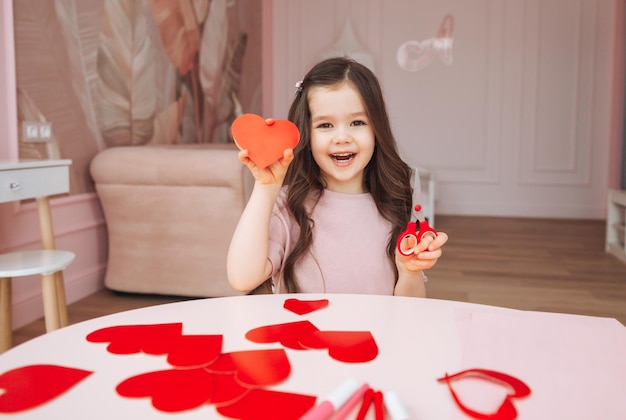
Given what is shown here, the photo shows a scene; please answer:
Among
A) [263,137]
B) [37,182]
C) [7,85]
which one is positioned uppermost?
[7,85]

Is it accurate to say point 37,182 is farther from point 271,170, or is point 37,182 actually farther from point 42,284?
point 271,170

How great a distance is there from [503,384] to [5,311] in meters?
1.95

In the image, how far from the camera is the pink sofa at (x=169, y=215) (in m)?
2.73

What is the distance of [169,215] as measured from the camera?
9.30 feet

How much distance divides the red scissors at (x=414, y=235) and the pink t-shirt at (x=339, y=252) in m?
0.30

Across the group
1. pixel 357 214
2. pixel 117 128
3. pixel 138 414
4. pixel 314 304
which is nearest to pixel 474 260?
pixel 117 128

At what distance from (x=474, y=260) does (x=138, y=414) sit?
3.51m

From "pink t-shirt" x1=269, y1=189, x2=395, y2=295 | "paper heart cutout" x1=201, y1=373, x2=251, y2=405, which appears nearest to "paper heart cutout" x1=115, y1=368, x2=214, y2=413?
"paper heart cutout" x1=201, y1=373, x2=251, y2=405

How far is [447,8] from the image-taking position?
236 inches

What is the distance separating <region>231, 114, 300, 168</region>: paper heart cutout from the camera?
2.79 feet

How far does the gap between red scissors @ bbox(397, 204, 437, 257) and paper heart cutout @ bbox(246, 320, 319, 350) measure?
27 centimetres

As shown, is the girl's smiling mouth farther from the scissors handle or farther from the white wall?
the white wall

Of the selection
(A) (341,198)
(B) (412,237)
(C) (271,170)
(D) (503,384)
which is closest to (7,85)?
(A) (341,198)

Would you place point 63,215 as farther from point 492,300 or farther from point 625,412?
point 625,412
